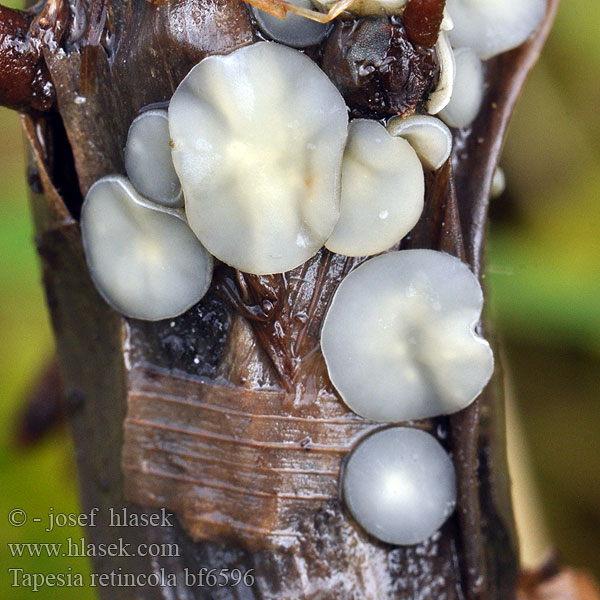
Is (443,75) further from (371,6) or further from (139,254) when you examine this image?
(139,254)

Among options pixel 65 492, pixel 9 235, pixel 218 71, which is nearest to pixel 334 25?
pixel 218 71

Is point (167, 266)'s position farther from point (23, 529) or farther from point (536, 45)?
point (23, 529)

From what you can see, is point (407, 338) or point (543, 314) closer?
point (407, 338)

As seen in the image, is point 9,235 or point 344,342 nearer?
point 344,342

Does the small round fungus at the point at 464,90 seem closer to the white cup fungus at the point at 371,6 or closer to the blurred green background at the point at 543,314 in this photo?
the white cup fungus at the point at 371,6

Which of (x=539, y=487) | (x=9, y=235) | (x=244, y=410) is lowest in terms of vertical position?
(x=539, y=487)

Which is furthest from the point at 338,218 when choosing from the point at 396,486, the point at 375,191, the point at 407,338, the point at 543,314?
the point at 543,314

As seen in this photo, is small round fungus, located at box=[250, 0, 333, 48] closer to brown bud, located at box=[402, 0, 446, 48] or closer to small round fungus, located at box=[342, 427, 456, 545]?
brown bud, located at box=[402, 0, 446, 48]
